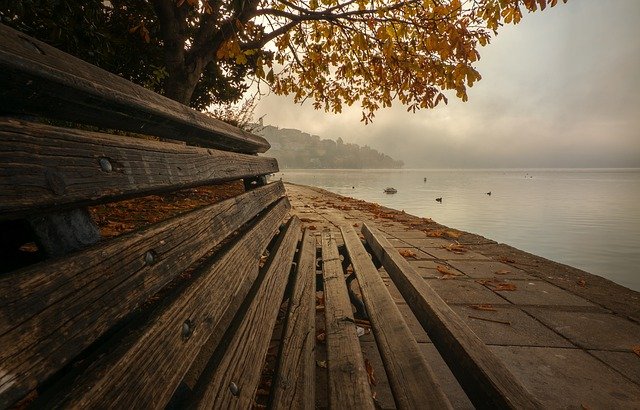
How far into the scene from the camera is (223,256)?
1178mm

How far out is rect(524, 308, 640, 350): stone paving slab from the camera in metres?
2.16

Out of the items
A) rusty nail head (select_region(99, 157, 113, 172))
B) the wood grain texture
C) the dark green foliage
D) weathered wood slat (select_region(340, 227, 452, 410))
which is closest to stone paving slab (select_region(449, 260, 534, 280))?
weathered wood slat (select_region(340, 227, 452, 410))

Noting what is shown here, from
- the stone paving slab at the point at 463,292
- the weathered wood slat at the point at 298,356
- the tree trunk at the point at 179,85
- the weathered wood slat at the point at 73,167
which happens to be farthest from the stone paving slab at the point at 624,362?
the tree trunk at the point at 179,85

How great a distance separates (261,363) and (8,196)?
81 centimetres

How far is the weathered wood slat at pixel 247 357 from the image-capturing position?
84 centimetres

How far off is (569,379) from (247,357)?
183 centimetres

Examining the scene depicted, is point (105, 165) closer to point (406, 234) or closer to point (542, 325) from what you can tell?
point (542, 325)

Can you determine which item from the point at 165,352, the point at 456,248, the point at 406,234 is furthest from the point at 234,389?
the point at 406,234

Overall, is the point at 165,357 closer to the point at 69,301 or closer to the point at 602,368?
the point at 69,301

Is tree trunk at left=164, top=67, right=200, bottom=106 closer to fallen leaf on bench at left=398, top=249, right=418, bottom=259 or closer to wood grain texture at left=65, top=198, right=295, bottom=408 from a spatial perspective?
fallen leaf on bench at left=398, top=249, right=418, bottom=259

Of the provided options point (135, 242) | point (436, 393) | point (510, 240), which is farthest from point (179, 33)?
point (510, 240)

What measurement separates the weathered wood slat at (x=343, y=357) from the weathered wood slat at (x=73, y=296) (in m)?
0.57

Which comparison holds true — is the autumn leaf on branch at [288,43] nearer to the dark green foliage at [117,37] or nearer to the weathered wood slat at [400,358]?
the dark green foliage at [117,37]

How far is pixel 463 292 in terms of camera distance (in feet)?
10.0
